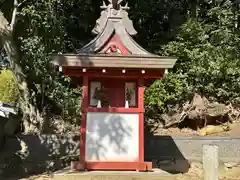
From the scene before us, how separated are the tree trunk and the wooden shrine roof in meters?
3.98

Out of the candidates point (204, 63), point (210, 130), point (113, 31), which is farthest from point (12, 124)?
point (204, 63)

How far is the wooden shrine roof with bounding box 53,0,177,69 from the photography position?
857 centimetres

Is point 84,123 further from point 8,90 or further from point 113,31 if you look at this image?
point 8,90

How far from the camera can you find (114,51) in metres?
9.24

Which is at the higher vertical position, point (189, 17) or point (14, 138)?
point (189, 17)

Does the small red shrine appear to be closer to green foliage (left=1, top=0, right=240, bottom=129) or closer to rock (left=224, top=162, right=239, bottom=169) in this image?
rock (left=224, top=162, right=239, bottom=169)

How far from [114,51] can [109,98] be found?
3.99ft

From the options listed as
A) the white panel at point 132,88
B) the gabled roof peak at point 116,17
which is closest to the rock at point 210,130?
the white panel at point 132,88

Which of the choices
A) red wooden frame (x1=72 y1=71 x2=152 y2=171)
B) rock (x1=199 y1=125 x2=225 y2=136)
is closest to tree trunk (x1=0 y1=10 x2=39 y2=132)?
red wooden frame (x1=72 y1=71 x2=152 y2=171)

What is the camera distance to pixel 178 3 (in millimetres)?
16062

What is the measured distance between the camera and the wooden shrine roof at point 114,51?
28.1ft

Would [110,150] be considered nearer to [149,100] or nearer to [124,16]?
[124,16]

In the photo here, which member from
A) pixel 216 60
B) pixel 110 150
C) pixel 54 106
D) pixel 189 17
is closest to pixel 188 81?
pixel 216 60

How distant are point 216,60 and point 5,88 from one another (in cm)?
978
